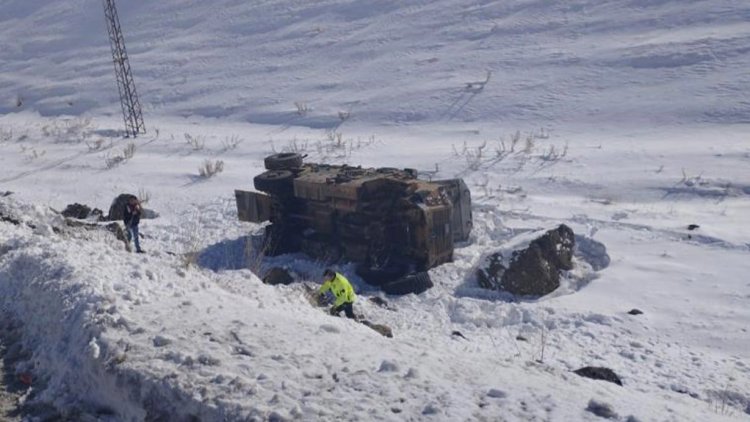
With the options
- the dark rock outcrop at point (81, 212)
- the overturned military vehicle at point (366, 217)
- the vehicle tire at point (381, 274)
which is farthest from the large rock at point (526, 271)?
the dark rock outcrop at point (81, 212)

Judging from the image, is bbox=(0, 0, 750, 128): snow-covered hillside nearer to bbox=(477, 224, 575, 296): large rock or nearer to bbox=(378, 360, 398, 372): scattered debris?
bbox=(477, 224, 575, 296): large rock

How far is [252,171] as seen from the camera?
68.6ft

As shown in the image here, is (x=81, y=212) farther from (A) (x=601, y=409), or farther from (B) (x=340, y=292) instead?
(A) (x=601, y=409)

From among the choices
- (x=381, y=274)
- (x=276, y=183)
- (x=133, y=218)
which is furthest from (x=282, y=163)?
(x=381, y=274)

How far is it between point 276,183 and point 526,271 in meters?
4.51

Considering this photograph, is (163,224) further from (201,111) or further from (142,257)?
(201,111)

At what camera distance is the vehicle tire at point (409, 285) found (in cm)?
1232

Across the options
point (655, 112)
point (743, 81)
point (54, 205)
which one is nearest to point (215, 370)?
point (54, 205)

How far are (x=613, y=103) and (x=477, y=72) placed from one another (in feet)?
20.5

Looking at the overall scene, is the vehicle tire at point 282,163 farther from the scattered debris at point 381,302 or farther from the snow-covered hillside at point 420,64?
the snow-covered hillside at point 420,64

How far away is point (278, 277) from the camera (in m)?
12.5

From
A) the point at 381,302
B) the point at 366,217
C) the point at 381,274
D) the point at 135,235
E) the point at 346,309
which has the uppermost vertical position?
the point at 135,235

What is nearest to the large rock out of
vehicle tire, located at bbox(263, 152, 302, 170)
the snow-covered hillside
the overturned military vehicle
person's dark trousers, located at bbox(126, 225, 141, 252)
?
the overturned military vehicle

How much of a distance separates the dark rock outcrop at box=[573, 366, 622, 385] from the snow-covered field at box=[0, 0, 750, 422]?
0.37 metres
